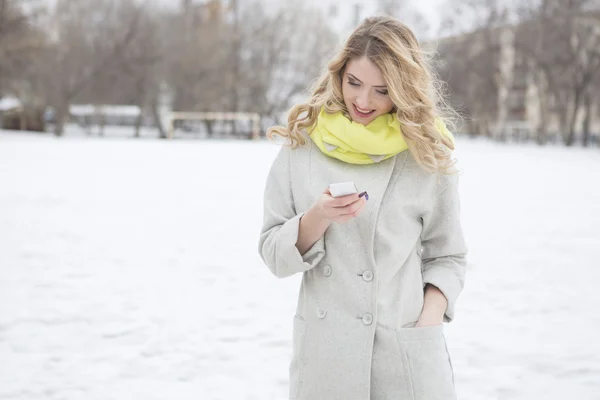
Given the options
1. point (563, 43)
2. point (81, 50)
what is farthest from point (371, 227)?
point (81, 50)

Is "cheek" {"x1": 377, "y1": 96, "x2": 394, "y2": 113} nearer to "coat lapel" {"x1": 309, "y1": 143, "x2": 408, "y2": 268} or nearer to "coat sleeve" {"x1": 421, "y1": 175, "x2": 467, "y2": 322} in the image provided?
"coat lapel" {"x1": 309, "y1": 143, "x2": 408, "y2": 268}

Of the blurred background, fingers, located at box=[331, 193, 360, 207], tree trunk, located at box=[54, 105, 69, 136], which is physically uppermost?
fingers, located at box=[331, 193, 360, 207]

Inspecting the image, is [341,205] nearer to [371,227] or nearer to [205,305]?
[371,227]

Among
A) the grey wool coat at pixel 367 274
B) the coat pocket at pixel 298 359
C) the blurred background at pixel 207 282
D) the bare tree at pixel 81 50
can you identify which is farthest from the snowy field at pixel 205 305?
the bare tree at pixel 81 50

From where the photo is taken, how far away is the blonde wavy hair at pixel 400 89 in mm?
1795

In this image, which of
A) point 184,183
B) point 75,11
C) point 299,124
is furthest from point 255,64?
point 299,124

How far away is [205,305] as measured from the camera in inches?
216

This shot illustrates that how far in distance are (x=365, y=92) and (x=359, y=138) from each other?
5.3 inches

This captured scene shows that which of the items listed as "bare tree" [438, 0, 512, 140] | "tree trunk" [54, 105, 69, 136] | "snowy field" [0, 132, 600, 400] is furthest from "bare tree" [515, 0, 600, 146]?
"snowy field" [0, 132, 600, 400]

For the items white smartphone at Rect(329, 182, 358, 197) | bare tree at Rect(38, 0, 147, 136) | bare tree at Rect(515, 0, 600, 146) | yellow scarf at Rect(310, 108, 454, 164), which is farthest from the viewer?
bare tree at Rect(38, 0, 147, 136)

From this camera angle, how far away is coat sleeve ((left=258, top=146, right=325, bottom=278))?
1.78m

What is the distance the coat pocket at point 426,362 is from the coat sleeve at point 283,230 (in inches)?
12.0

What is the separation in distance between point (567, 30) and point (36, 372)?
43530mm

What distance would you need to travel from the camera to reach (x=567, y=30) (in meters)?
42.1
